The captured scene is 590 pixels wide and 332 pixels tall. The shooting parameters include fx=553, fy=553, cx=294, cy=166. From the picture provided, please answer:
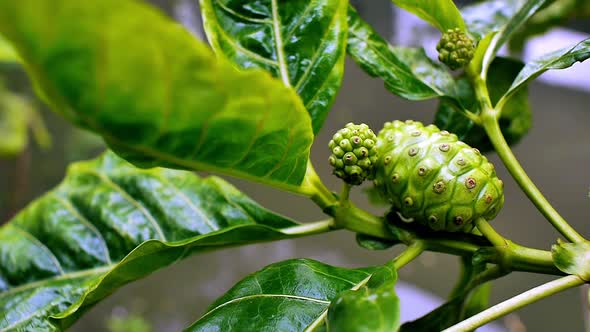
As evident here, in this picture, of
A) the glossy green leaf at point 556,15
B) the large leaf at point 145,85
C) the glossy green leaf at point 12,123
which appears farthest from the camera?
the glossy green leaf at point 12,123

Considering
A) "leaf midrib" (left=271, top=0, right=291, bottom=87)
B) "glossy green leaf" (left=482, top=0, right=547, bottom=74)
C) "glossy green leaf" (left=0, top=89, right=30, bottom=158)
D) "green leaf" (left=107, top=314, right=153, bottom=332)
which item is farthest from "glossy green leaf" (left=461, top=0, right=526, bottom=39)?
"green leaf" (left=107, top=314, right=153, bottom=332)

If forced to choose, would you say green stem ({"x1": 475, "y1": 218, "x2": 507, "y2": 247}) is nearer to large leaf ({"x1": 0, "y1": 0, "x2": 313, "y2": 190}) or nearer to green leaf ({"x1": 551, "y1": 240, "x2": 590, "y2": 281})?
green leaf ({"x1": 551, "y1": 240, "x2": 590, "y2": 281})

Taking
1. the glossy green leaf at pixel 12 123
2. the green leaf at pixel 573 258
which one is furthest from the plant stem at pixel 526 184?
the glossy green leaf at pixel 12 123

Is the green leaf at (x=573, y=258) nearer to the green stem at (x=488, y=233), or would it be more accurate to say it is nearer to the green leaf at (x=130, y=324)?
the green stem at (x=488, y=233)

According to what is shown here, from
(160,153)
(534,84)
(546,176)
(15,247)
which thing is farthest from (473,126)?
(534,84)

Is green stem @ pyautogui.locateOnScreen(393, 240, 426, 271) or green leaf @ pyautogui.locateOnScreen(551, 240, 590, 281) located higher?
green leaf @ pyautogui.locateOnScreen(551, 240, 590, 281)

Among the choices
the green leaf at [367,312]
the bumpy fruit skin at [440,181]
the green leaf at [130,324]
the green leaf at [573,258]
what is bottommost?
the green leaf at [130,324]
